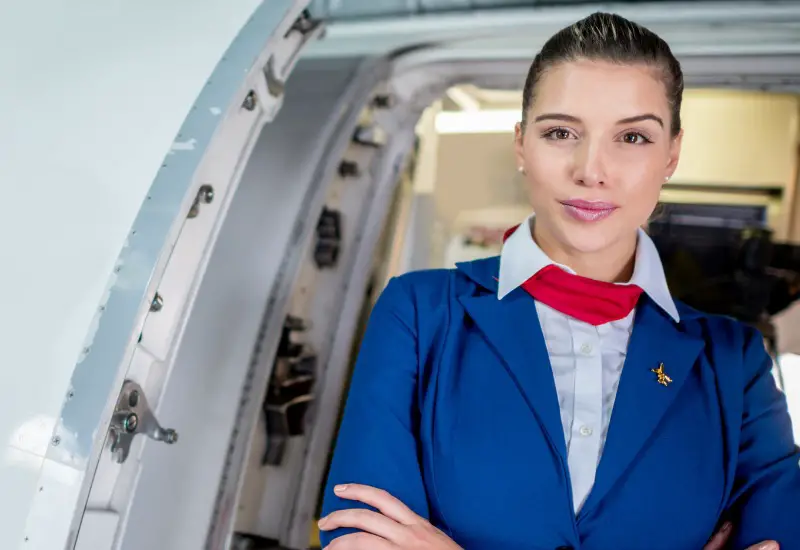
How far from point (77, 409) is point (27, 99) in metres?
0.55

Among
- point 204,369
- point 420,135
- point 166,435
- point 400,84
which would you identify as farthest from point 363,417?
point 420,135

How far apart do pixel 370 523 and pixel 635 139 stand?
72 cm

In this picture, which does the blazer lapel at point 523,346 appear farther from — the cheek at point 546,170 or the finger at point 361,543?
the finger at point 361,543

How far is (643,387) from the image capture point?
1.18 metres

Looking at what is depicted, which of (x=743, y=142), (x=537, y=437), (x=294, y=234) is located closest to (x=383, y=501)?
(x=537, y=437)

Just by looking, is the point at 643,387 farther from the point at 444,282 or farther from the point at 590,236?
the point at 444,282

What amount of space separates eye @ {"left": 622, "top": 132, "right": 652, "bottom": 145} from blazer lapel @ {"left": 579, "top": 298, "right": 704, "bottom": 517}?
0.96ft

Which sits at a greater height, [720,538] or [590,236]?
[590,236]

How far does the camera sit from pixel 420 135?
2340 millimetres

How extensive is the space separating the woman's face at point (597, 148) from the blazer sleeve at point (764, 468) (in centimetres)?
37

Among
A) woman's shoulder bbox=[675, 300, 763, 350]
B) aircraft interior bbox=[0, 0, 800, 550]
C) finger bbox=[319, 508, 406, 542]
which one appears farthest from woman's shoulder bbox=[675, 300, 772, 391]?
finger bbox=[319, 508, 406, 542]

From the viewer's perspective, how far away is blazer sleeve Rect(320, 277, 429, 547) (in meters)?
1.12

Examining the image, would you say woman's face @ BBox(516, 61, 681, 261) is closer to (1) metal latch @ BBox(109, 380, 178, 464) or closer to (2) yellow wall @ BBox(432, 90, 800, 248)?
(1) metal latch @ BBox(109, 380, 178, 464)

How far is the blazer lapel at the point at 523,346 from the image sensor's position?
3.73 feet
